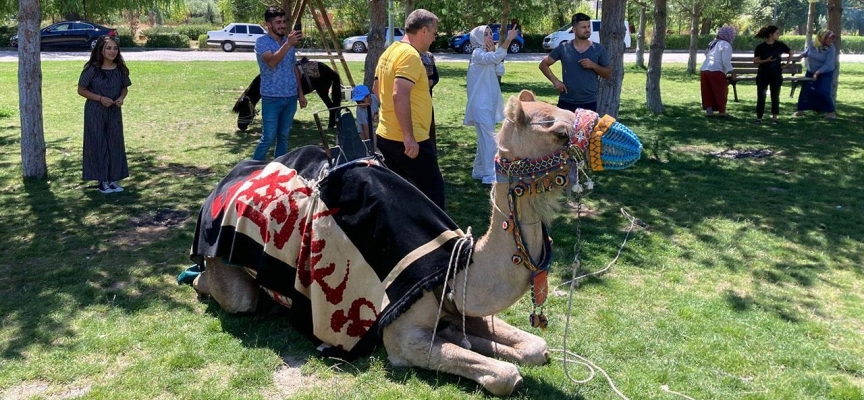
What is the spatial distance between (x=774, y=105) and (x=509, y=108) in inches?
483

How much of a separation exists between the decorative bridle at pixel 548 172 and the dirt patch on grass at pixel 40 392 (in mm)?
2451

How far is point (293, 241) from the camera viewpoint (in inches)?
166

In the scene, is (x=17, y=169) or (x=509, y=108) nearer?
(x=509, y=108)

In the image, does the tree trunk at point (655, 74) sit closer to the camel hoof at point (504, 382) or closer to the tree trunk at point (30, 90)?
the tree trunk at point (30, 90)

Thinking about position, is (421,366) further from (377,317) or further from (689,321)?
(689,321)

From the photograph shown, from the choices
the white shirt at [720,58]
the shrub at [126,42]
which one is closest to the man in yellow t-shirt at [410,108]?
the white shirt at [720,58]

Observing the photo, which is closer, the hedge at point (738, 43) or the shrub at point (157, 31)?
the shrub at point (157, 31)

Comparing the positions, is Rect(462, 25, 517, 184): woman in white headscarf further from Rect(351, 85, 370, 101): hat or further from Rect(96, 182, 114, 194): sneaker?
Rect(96, 182, 114, 194): sneaker

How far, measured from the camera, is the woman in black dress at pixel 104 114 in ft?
25.4

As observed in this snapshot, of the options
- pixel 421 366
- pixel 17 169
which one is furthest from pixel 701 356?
pixel 17 169

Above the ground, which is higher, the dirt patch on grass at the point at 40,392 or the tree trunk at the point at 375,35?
the tree trunk at the point at 375,35

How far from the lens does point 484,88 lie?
27.5 ft

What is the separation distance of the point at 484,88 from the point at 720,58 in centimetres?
804

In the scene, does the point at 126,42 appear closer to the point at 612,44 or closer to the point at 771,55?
the point at 771,55
